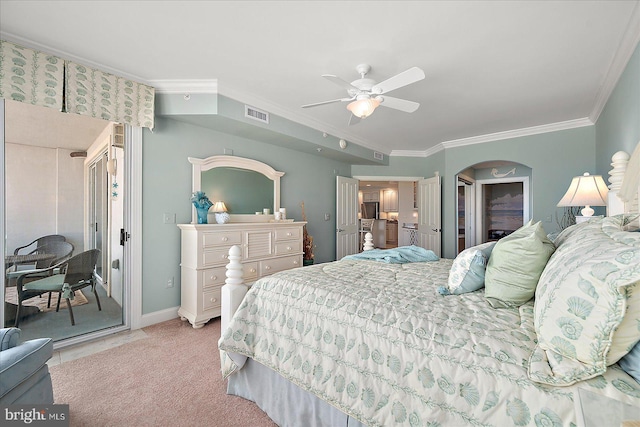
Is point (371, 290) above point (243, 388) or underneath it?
above

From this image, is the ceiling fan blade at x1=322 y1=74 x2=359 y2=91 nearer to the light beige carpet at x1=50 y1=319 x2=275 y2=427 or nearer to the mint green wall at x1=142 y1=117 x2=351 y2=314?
the mint green wall at x1=142 y1=117 x2=351 y2=314

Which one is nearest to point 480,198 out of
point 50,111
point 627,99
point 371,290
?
point 627,99

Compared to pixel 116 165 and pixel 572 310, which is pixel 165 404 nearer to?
pixel 572 310

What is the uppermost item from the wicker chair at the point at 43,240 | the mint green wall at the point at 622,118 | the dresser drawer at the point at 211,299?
the mint green wall at the point at 622,118

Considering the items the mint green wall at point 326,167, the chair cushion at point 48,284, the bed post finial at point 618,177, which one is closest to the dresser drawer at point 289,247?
the mint green wall at point 326,167

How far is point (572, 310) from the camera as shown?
34.0 inches

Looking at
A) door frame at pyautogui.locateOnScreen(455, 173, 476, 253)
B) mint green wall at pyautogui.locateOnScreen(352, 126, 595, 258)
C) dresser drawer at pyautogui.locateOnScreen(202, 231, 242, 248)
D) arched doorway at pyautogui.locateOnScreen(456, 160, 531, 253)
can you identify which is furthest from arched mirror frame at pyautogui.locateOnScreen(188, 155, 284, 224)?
door frame at pyautogui.locateOnScreen(455, 173, 476, 253)

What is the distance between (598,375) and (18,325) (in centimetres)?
379

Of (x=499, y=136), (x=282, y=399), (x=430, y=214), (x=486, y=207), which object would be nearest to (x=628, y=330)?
(x=282, y=399)

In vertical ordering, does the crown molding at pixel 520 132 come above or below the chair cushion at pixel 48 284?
above

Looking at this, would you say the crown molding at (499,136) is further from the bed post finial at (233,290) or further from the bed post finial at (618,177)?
the bed post finial at (233,290)

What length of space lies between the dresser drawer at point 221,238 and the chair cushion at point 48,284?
4.27 feet

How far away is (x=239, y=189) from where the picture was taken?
382 cm

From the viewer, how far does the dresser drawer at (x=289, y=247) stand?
149 inches
